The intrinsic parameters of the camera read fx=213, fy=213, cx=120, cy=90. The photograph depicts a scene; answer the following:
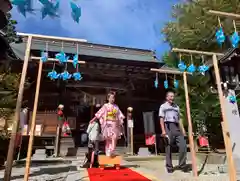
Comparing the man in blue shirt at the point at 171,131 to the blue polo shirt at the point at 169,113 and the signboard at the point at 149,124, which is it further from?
the signboard at the point at 149,124

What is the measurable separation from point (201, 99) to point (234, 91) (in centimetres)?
173

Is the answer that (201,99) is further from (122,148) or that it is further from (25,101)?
(25,101)

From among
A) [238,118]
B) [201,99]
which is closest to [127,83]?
[201,99]

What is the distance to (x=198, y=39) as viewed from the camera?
10773 millimetres

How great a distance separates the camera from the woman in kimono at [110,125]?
5.41 metres

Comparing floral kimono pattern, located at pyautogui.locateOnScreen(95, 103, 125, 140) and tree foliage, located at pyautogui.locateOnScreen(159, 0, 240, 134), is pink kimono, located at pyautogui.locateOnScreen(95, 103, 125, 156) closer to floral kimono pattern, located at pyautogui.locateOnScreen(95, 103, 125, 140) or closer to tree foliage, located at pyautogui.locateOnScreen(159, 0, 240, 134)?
floral kimono pattern, located at pyautogui.locateOnScreen(95, 103, 125, 140)

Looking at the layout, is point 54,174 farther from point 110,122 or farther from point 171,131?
point 171,131

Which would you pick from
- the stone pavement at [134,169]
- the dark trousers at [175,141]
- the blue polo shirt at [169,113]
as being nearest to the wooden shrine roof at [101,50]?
the stone pavement at [134,169]

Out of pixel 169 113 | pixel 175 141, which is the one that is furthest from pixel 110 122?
pixel 175 141

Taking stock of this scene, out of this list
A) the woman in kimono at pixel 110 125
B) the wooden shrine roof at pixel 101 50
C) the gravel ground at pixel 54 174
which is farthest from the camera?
the wooden shrine roof at pixel 101 50

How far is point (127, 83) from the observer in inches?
500

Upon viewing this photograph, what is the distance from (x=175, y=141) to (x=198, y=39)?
7.47 meters

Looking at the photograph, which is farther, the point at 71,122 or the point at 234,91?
the point at 71,122

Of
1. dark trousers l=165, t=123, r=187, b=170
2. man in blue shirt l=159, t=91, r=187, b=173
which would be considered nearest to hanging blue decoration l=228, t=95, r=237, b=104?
man in blue shirt l=159, t=91, r=187, b=173
